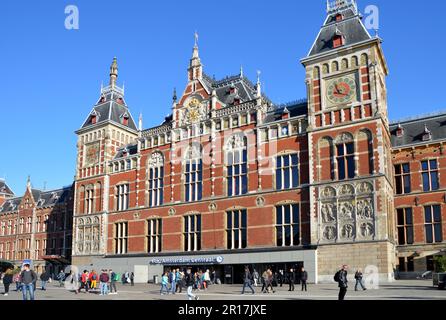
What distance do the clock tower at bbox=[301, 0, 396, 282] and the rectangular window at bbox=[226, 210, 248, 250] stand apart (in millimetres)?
6947

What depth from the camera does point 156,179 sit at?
48219 millimetres

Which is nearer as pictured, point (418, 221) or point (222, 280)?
point (418, 221)

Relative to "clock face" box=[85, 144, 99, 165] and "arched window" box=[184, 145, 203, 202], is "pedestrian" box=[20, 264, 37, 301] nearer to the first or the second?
"arched window" box=[184, 145, 203, 202]

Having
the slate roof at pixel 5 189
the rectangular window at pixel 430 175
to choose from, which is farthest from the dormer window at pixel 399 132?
the slate roof at pixel 5 189

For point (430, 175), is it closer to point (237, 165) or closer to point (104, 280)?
point (237, 165)

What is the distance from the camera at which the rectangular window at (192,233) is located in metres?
43.7

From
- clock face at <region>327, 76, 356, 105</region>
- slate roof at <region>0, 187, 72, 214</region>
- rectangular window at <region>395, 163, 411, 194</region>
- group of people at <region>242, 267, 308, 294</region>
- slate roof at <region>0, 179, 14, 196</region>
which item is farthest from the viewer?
slate roof at <region>0, 179, 14, 196</region>

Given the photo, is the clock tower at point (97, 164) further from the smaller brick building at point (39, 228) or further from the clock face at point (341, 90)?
the clock face at point (341, 90)

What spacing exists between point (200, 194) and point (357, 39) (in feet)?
64.2

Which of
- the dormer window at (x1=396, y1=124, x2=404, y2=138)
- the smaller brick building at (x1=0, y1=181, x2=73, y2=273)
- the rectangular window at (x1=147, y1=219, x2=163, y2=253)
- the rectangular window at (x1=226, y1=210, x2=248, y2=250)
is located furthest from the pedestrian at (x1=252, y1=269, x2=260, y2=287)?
the smaller brick building at (x1=0, y1=181, x2=73, y2=273)

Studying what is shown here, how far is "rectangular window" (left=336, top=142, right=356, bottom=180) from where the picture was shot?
35750 mm

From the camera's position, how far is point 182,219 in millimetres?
44938
